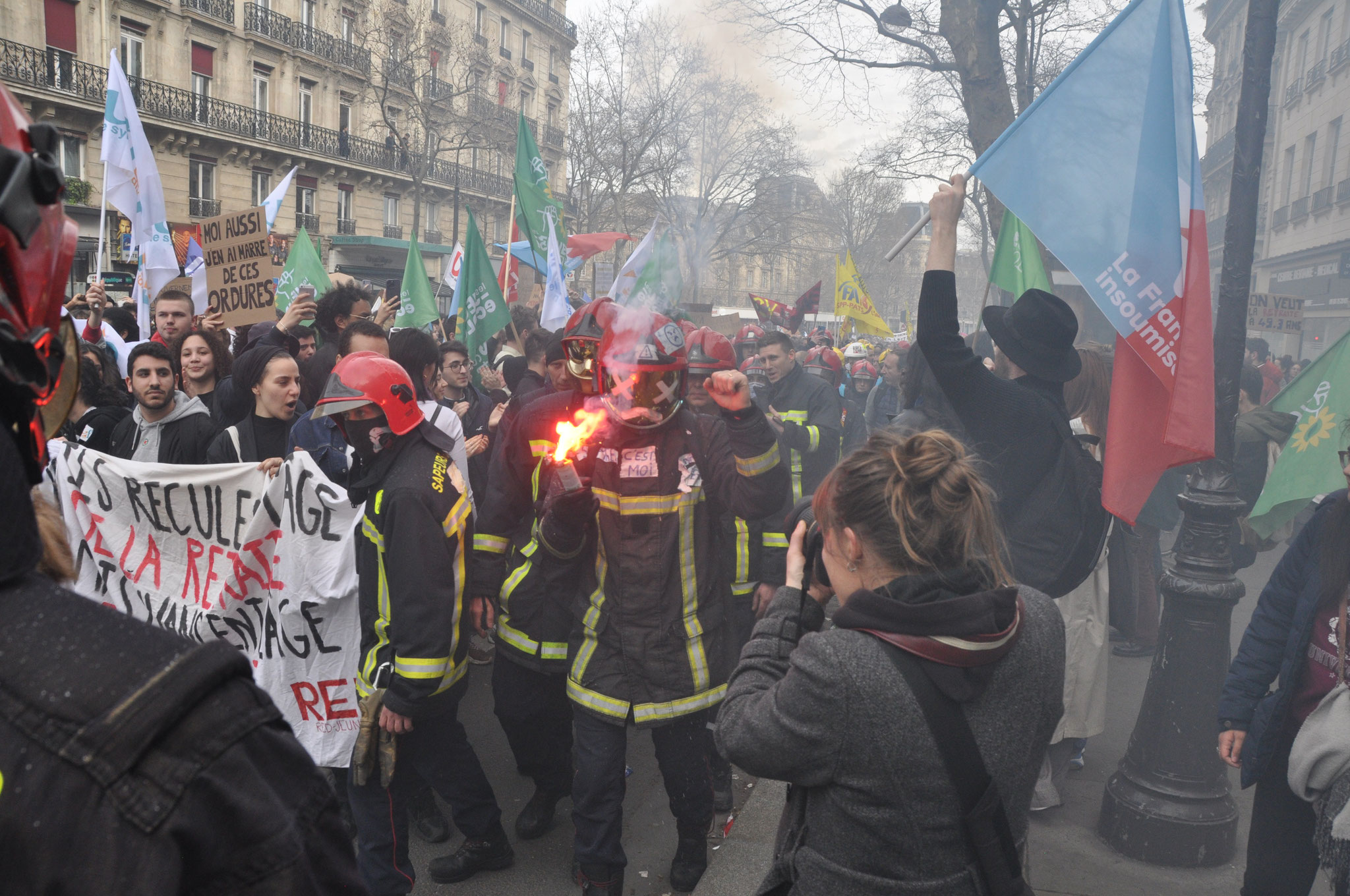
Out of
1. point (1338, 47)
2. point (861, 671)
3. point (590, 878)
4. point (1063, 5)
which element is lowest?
point (590, 878)

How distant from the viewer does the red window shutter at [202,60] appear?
1099 inches

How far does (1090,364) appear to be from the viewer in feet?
14.9

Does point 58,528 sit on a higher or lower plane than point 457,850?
higher

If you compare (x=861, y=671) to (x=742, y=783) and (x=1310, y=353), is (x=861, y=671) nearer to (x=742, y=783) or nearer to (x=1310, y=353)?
(x=742, y=783)

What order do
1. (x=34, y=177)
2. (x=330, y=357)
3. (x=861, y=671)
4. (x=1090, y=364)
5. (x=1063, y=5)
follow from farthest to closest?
(x=1063, y=5), (x=330, y=357), (x=1090, y=364), (x=861, y=671), (x=34, y=177)

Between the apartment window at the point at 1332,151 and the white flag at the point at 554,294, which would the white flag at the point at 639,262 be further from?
the apartment window at the point at 1332,151

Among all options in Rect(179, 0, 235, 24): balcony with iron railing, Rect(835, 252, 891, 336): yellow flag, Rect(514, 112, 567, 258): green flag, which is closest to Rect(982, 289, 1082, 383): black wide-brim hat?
Rect(514, 112, 567, 258): green flag

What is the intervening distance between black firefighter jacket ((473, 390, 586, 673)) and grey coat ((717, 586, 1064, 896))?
201 centimetres

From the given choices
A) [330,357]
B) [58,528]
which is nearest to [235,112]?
[330,357]

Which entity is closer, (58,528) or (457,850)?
(58,528)

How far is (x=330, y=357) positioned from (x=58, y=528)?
4769 mm

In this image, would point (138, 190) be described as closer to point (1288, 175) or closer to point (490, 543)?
point (490, 543)

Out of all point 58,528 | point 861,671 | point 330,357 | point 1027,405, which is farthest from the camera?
point 330,357

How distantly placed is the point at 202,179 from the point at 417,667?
30.0 meters
